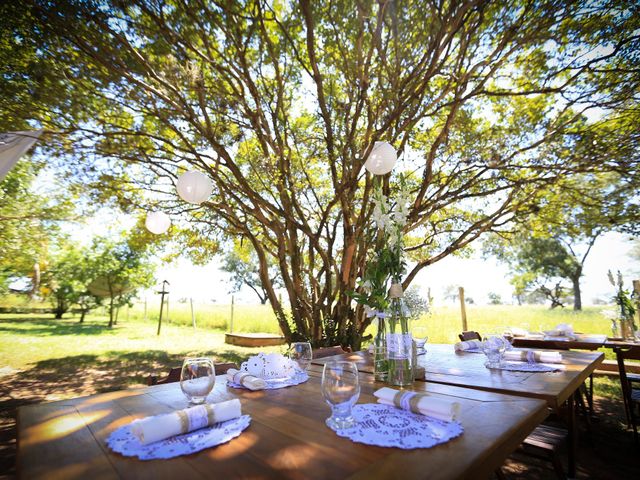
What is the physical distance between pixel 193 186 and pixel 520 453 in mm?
3653

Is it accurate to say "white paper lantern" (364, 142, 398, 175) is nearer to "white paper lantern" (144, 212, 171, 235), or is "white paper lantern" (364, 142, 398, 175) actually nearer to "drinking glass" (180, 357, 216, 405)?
"drinking glass" (180, 357, 216, 405)

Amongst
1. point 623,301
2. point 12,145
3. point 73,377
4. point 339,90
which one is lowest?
point 73,377

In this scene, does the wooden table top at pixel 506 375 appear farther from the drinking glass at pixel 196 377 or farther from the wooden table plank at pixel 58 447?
the wooden table plank at pixel 58 447

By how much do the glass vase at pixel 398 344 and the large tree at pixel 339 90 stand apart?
292cm

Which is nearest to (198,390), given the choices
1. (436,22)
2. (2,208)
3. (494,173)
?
(436,22)

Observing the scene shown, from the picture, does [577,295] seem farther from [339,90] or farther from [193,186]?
[193,186]

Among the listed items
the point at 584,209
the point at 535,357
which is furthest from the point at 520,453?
the point at 584,209

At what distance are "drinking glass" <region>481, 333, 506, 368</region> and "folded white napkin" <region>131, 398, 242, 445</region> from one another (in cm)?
149

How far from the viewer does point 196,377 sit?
44.1 inches

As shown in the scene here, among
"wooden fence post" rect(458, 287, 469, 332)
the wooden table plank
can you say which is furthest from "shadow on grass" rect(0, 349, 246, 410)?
"wooden fence post" rect(458, 287, 469, 332)

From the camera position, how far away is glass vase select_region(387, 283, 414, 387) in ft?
4.96

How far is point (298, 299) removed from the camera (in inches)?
219

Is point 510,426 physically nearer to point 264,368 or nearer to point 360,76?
point 264,368

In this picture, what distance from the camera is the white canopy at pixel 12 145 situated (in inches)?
143
